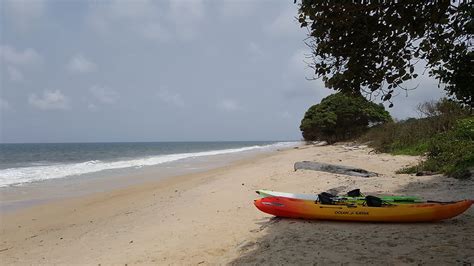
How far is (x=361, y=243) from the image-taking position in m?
5.05

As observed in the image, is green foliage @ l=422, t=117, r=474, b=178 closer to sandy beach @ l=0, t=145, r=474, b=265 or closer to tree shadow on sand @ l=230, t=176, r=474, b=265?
sandy beach @ l=0, t=145, r=474, b=265

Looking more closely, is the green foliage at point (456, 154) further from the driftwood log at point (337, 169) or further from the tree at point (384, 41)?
the tree at point (384, 41)

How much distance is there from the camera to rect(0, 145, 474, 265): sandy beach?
4.78 m

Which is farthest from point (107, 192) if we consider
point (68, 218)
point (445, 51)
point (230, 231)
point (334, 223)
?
point (445, 51)

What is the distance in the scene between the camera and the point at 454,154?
11648 mm

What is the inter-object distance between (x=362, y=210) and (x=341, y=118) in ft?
111

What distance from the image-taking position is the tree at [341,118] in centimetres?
3791

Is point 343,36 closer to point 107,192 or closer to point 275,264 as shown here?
point 275,264

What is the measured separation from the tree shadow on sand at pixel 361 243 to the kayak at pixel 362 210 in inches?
4.0

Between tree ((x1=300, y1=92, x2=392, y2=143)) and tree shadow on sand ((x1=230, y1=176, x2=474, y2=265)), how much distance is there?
32.2 meters

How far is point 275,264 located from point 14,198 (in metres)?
11.3

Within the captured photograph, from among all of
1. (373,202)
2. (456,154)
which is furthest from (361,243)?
(456,154)

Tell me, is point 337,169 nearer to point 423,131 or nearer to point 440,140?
point 440,140

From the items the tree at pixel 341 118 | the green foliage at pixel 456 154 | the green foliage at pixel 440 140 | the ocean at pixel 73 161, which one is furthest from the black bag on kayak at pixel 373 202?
the tree at pixel 341 118
